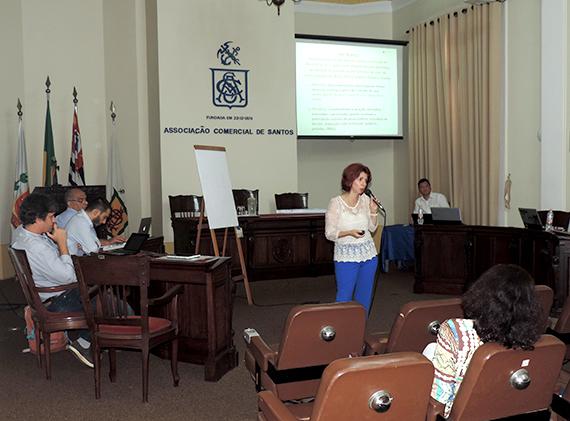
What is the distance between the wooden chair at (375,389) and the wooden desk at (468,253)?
431 cm

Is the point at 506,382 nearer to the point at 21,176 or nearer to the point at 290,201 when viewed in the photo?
the point at 290,201

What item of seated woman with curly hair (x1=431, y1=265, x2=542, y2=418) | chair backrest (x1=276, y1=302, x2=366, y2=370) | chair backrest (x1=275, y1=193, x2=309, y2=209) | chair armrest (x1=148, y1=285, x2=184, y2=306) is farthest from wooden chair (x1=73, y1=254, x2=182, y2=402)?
chair backrest (x1=275, y1=193, x2=309, y2=209)

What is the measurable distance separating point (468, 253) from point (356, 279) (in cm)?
285

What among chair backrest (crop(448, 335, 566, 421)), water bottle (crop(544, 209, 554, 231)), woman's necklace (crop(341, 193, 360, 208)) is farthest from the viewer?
water bottle (crop(544, 209, 554, 231))

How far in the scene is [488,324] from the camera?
206 cm

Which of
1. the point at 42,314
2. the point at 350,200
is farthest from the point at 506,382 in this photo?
the point at 42,314

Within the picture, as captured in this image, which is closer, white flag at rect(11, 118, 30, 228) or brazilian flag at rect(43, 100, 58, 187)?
white flag at rect(11, 118, 30, 228)

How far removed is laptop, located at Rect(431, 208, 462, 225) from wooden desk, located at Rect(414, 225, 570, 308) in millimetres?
59

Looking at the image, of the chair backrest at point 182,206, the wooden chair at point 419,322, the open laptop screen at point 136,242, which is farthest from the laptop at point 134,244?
the chair backrest at point 182,206

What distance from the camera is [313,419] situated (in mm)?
1762

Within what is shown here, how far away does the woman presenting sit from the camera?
4477 mm

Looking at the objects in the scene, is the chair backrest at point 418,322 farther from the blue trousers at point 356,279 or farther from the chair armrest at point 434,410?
the blue trousers at point 356,279

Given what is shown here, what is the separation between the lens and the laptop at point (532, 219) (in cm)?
600

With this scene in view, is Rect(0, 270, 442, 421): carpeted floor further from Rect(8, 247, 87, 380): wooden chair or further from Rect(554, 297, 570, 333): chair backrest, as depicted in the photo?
Rect(554, 297, 570, 333): chair backrest
